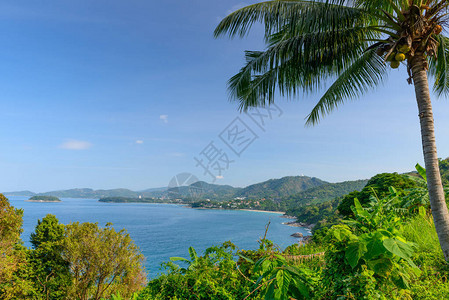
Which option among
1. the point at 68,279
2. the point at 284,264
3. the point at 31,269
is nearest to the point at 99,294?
the point at 68,279

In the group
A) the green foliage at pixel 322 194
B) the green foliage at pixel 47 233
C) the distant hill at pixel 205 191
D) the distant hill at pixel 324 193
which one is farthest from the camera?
the distant hill at pixel 205 191

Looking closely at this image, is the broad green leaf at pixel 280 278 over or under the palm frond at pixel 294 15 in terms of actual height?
under

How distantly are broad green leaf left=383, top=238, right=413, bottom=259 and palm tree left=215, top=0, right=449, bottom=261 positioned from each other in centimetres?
231

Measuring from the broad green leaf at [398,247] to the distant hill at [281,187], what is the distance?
11446 cm

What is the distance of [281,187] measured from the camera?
119 meters

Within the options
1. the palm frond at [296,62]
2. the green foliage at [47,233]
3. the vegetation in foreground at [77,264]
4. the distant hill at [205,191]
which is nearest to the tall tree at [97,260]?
the vegetation in foreground at [77,264]

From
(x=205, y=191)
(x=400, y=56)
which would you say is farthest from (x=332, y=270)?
(x=205, y=191)

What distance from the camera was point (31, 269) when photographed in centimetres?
1285

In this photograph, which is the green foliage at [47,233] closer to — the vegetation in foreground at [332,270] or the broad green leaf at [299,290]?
the vegetation in foreground at [332,270]

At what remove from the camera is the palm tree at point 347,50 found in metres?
3.35

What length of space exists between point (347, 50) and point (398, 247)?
3589mm

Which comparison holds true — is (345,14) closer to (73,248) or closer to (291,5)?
(291,5)

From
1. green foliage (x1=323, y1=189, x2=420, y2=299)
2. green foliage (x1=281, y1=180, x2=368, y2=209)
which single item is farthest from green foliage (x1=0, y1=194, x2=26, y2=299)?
green foliage (x1=281, y1=180, x2=368, y2=209)

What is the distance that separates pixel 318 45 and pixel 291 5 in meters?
Result: 0.86
